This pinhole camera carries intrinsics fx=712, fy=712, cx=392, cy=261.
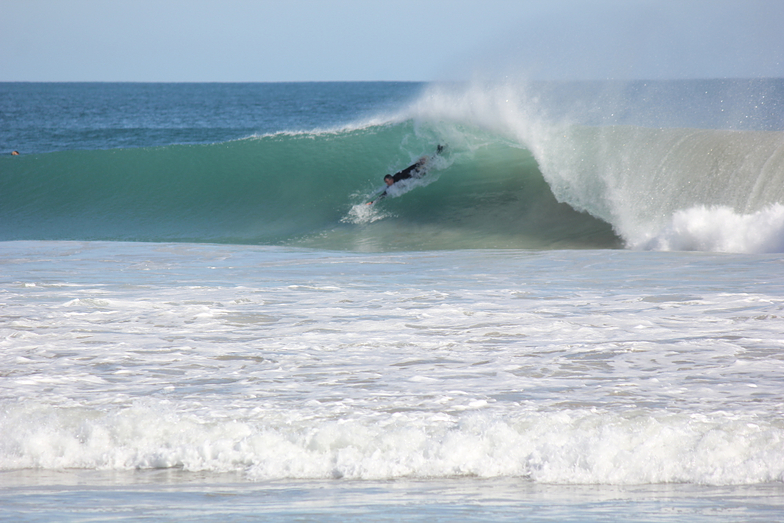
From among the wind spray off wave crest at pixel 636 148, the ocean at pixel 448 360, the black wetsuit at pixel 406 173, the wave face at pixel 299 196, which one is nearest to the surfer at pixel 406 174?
the black wetsuit at pixel 406 173

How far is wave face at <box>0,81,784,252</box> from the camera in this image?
8.50m

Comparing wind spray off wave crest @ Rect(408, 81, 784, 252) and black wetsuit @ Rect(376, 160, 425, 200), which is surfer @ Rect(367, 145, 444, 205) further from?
wind spray off wave crest @ Rect(408, 81, 784, 252)

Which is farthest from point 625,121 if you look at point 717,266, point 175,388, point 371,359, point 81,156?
point 81,156

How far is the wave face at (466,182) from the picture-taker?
→ 850 centimetres

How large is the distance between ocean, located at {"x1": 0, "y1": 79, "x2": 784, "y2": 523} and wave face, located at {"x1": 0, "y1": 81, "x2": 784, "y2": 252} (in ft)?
0.19

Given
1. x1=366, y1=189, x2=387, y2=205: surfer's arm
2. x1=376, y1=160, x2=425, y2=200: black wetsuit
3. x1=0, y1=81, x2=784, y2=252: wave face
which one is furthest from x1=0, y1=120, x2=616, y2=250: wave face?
x1=376, y1=160, x2=425, y2=200: black wetsuit

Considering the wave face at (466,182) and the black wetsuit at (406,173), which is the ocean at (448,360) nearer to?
the wave face at (466,182)

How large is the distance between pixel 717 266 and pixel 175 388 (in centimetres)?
463

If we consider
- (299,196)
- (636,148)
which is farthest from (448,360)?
(299,196)

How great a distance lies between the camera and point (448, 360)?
365cm

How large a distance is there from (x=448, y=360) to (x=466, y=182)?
8.07 m

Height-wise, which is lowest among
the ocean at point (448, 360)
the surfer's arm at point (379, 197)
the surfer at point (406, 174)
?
the ocean at point (448, 360)

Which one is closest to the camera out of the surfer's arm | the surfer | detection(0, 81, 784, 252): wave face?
detection(0, 81, 784, 252): wave face

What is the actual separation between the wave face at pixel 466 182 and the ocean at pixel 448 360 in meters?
0.06
